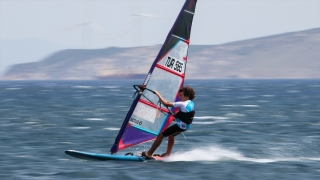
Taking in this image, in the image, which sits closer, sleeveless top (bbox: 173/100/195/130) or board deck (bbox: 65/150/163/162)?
sleeveless top (bbox: 173/100/195/130)

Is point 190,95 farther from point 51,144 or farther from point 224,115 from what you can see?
point 224,115

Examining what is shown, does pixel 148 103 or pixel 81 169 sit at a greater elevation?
pixel 148 103

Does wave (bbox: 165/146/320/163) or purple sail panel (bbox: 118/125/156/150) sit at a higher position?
purple sail panel (bbox: 118/125/156/150)

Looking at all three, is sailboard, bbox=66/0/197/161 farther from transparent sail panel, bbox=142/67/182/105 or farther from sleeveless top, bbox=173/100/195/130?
sleeveless top, bbox=173/100/195/130

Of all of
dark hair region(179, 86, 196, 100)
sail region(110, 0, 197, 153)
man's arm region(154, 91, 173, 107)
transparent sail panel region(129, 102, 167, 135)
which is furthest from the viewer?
transparent sail panel region(129, 102, 167, 135)

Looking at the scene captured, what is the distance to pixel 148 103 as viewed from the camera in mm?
19484

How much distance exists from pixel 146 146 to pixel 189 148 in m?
3.05

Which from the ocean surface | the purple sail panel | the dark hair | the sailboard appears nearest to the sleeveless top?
the dark hair

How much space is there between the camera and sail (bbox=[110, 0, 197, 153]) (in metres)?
19.3

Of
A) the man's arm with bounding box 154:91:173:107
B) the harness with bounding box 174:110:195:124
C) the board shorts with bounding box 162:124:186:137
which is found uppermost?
the man's arm with bounding box 154:91:173:107

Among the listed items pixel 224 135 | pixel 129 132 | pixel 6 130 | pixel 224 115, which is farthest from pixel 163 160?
pixel 224 115

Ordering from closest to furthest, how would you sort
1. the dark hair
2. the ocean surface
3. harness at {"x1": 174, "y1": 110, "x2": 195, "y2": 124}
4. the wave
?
the ocean surface < the dark hair < harness at {"x1": 174, "y1": 110, "x2": 195, "y2": 124} < the wave

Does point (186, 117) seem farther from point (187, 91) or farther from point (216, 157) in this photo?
point (216, 157)

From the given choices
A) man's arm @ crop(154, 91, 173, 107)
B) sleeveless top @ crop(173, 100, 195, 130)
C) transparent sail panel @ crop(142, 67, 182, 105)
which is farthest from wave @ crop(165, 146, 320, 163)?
man's arm @ crop(154, 91, 173, 107)
